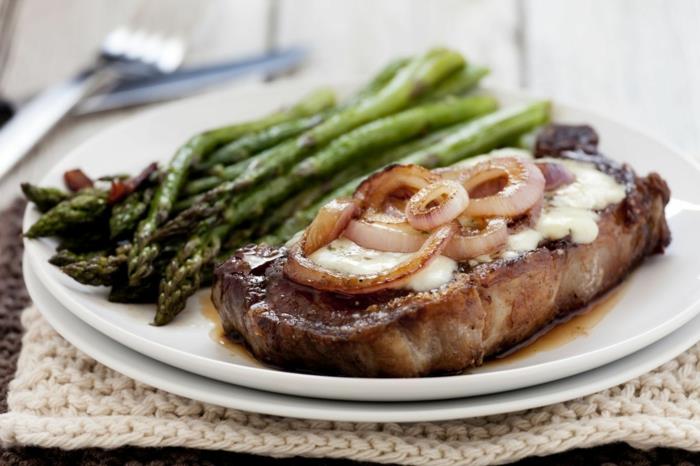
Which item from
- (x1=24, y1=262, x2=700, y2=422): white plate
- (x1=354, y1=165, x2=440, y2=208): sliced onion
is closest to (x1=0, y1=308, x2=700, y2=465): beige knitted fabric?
(x1=24, y1=262, x2=700, y2=422): white plate

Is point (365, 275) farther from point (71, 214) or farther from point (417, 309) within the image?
point (71, 214)

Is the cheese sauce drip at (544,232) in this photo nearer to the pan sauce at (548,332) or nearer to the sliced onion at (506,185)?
the sliced onion at (506,185)

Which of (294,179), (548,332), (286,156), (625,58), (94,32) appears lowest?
(548,332)

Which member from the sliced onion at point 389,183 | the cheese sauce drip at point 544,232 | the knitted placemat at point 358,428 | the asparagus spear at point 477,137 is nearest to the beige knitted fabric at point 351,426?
the knitted placemat at point 358,428

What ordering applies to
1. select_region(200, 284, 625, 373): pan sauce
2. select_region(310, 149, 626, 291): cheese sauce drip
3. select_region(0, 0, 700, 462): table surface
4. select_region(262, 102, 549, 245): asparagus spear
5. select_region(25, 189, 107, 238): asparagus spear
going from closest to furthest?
select_region(310, 149, 626, 291): cheese sauce drip < select_region(200, 284, 625, 373): pan sauce < select_region(25, 189, 107, 238): asparagus spear < select_region(262, 102, 549, 245): asparagus spear < select_region(0, 0, 700, 462): table surface

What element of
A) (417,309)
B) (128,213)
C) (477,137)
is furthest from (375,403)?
(477,137)

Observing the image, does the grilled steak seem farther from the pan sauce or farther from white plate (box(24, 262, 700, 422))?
white plate (box(24, 262, 700, 422))
